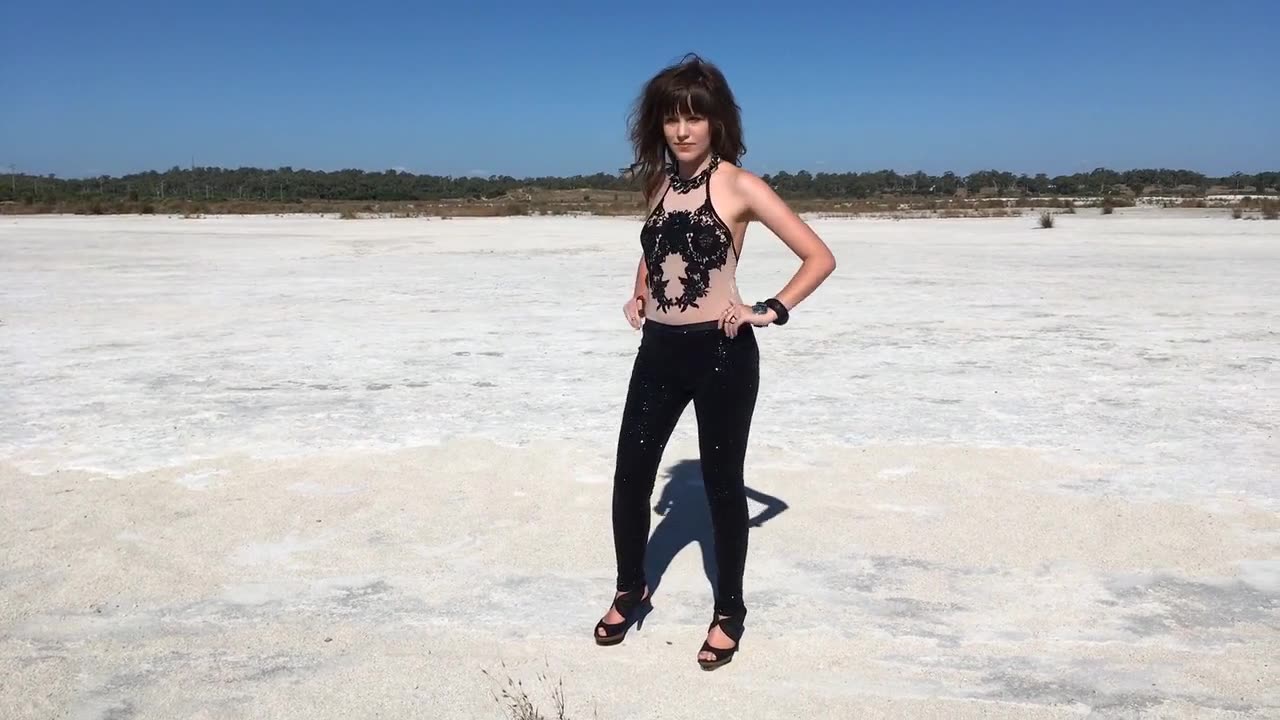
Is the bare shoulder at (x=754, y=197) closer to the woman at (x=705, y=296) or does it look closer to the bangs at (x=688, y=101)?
the woman at (x=705, y=296)

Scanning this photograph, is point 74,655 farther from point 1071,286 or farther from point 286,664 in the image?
point 1071,286

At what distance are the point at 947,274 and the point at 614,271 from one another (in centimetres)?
526

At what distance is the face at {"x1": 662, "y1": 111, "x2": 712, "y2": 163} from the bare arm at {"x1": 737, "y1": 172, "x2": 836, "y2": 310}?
15 centimetres

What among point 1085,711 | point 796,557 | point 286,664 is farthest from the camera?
point 796,557

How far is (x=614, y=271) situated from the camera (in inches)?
650

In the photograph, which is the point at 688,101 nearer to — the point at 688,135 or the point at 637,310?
the point at 688,135

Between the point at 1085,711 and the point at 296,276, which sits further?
the point at 296,276

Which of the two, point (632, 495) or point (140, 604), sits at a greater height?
point (632, 495)

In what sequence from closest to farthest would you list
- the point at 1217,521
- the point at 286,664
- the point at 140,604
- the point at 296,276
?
the point at 286,664 < the point at 140,604 < the point at 1217,521 < the point at 296,276

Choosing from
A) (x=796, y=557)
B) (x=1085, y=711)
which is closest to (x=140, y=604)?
(x=796, y=557)

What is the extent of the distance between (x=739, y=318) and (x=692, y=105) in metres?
0.68

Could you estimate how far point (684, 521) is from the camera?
467 cm

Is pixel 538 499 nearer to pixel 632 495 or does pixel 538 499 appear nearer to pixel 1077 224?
pixel 632 495

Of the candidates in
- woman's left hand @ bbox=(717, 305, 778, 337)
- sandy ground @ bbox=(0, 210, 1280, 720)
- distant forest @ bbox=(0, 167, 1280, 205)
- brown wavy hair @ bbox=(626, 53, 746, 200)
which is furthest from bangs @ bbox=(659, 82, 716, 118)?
distant forest @ bbox=(0, 167, 1280, 205)
